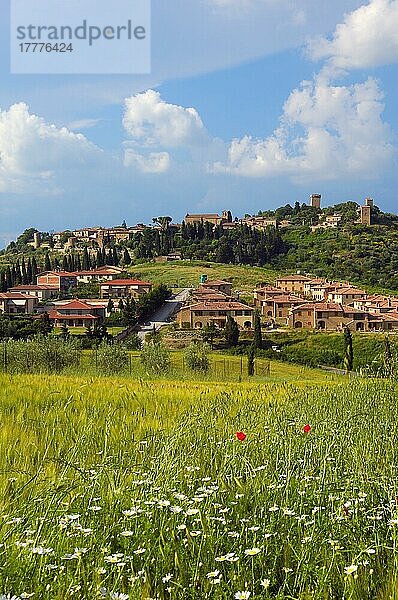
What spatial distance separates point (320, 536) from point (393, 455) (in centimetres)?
164

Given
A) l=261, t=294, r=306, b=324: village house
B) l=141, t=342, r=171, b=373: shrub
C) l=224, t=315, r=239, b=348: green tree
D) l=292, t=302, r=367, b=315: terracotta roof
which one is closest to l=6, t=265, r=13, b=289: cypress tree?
l=261, t=294, r=306, b=324: village house

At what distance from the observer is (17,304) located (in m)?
54.9

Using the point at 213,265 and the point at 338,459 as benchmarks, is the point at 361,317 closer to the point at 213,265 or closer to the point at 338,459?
the point at 213,265

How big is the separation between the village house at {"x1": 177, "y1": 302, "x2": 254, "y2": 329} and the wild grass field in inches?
1800

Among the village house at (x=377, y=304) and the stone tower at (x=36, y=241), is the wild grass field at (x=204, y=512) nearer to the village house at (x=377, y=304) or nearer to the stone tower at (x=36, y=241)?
the village house at (x=377, y=304)

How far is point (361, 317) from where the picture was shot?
171ft

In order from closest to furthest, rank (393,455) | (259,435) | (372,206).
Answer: (393,455), (259,435), (372,206)

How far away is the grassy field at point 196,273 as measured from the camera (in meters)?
73.9

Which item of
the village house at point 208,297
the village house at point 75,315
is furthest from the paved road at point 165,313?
the village house at point 75,315

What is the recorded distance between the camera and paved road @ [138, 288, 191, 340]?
163 feet

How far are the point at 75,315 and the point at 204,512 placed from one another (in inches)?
1945

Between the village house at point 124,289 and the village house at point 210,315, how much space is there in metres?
9.81

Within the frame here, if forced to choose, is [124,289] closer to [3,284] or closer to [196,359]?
[3,284]

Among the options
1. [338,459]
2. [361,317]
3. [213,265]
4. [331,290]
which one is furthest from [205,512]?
[213,265]
